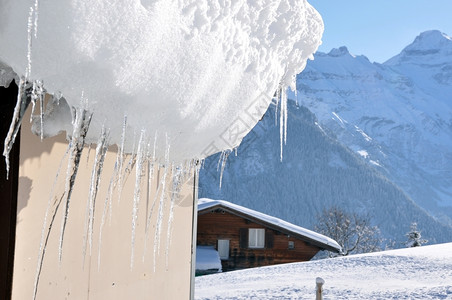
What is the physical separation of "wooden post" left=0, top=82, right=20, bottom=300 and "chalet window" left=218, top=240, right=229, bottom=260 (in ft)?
70.6

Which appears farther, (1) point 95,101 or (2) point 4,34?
(1) point 95,101

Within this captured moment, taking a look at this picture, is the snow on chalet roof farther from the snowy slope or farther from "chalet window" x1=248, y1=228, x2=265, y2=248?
the snowy slope

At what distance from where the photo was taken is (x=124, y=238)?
11.2ft

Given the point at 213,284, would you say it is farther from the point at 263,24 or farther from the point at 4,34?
the point at 4,34

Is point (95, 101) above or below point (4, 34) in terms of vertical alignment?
below

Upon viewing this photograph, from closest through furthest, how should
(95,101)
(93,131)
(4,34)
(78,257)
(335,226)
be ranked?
(4,34)
(95,101)
(93,131)
(78,257)
(335,226)

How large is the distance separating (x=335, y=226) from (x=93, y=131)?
4861cm

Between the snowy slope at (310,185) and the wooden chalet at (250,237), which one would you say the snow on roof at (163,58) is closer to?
the wooden chalet at (250,237)

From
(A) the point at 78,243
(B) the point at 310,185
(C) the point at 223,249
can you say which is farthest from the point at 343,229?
(B) the point at 310,185

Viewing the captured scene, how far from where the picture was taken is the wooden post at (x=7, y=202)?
2.26 m

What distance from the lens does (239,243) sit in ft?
75.0

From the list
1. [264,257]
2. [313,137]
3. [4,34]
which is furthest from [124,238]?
[313,137]

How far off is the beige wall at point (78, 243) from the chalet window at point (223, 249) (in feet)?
63.5

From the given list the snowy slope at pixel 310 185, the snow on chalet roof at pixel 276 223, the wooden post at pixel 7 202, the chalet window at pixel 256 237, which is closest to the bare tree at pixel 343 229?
the chalet window at pixel 256 237
